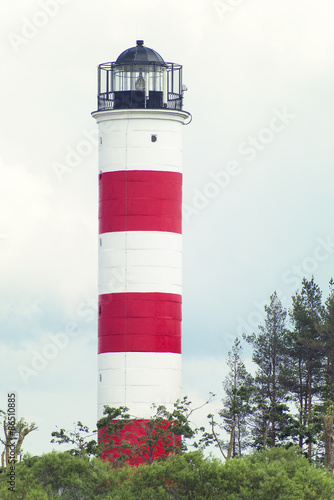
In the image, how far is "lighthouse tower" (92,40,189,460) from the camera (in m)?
59.6

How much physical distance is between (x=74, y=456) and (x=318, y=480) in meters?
10.4

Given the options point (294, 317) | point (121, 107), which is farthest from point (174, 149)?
point (294, 317)

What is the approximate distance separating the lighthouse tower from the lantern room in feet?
0.27

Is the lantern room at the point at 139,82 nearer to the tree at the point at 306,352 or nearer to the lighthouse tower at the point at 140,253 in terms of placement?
the lighthouse tower at the point at 140,253

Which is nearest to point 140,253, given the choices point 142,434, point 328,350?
point 142,434

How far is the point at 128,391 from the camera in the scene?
59.6 m

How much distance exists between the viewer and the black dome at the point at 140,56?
6159cm

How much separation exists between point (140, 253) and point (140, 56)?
8.16 meters

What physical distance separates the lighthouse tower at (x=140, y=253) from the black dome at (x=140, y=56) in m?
1.02

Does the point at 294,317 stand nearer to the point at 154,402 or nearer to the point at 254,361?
the point at 254,361

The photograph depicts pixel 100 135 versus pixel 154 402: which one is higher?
pixel 100 135

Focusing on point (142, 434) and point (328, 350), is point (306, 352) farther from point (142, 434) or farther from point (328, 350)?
point (142, 434)

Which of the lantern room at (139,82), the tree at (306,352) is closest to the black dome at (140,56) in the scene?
the lantern room at (139,82)

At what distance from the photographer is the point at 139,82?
61.5m
